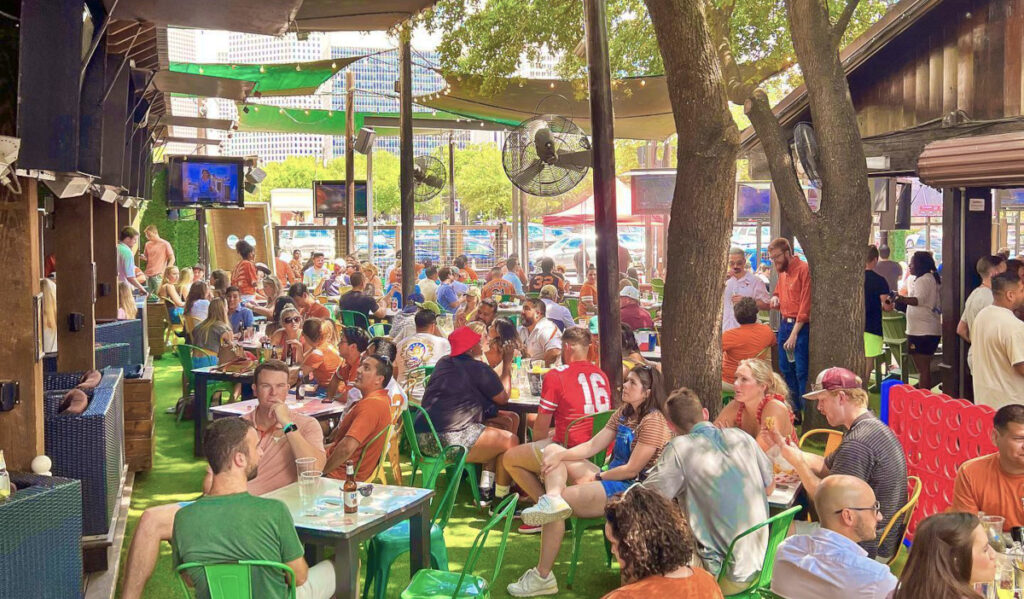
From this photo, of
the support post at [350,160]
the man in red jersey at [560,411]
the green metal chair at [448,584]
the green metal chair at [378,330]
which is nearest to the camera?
the green metal chair at [448,584]

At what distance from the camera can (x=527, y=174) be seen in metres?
10.5

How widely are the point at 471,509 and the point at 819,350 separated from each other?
133 inches

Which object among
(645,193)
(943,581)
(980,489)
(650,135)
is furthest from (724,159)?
(645,193)

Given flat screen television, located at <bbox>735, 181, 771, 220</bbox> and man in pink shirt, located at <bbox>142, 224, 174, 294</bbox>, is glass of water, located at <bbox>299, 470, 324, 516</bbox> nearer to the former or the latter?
man in pink shirt, located at <bbox>142, 224, 174, 294</bbox>

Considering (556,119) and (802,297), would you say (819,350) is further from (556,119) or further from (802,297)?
(556,119)

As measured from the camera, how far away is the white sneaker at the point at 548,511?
5234 millimetres

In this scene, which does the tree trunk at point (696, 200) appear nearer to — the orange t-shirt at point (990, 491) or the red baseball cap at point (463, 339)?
the red baseball cap at point (463, 339)

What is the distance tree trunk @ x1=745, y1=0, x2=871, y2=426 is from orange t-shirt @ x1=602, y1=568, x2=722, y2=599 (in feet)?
18.9

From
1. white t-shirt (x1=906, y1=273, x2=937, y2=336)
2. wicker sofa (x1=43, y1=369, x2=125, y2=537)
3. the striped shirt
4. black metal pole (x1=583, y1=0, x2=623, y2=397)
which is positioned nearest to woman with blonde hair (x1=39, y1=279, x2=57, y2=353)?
wicker sofa (x1=43, y1=369, x2=125, y2=537)

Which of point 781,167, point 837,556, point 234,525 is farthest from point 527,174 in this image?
point 837,556

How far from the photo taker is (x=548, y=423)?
22.0ft

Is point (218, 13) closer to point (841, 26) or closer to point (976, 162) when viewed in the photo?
point (841, 26)

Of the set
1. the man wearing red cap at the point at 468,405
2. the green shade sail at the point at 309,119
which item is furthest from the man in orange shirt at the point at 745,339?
the green shade sail at the point at 309,119

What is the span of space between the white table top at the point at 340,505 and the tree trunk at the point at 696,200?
285 cm
